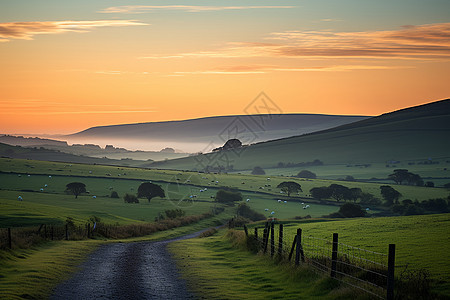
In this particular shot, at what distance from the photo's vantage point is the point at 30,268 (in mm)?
28094

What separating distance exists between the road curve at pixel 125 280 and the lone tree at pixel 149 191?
112 metres

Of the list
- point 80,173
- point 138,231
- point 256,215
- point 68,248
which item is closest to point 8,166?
point 80,173

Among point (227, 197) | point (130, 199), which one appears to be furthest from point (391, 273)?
point (227, 197)

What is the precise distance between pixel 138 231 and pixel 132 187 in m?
101

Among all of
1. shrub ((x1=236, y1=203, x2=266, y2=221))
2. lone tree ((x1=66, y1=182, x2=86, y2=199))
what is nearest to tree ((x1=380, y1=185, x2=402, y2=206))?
shrub ((x1=236, y1=203, x2=266, y2=221))

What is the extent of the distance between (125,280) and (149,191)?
12443 cm

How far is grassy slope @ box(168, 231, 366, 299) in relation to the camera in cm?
2275

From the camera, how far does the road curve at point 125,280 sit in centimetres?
2252

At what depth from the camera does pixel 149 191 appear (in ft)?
491

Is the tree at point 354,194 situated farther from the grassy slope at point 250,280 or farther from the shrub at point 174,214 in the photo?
the grassy slope at point 250,280

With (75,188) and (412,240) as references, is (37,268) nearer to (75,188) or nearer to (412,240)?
(412,240)

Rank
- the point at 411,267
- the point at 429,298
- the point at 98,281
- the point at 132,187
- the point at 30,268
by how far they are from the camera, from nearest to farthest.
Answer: the point at 429,298
the point at 98,281
the point at 30,268
the point at 411,267
the point at 132,187

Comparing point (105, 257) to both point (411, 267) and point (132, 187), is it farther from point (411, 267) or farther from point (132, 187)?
point (132, 187)

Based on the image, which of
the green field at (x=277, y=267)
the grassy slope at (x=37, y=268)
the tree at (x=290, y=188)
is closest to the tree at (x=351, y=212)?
the tree at (x=290, y=188)
